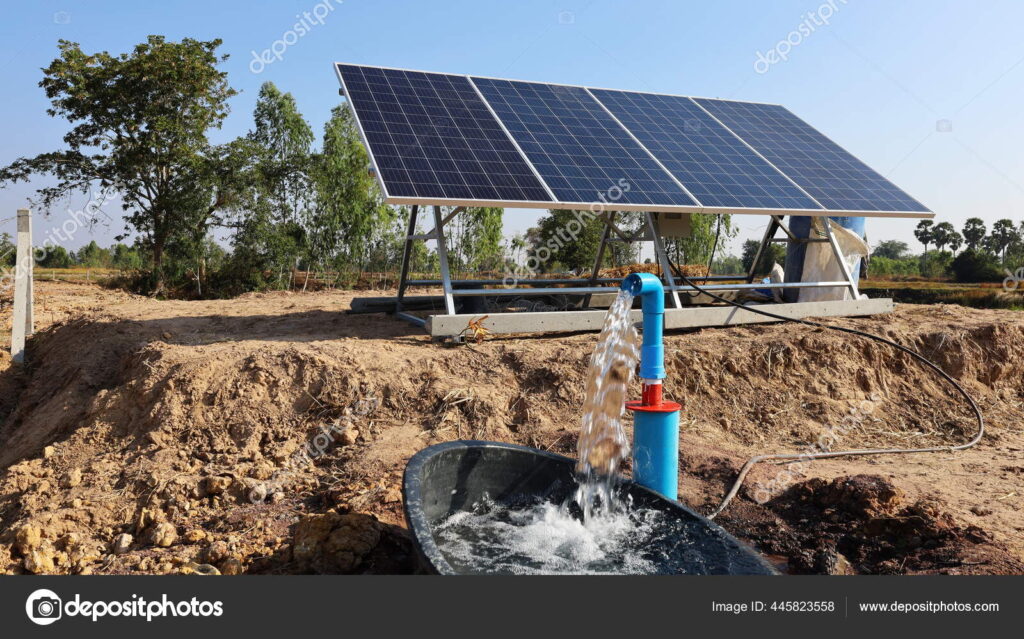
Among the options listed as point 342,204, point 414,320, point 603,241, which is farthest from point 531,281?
point 342,204

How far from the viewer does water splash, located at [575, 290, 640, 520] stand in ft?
13.5

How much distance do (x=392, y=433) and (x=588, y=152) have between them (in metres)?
4.78

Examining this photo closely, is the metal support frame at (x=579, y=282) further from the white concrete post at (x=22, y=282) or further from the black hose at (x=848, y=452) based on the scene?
the white concrete post at (x=22, y=282)

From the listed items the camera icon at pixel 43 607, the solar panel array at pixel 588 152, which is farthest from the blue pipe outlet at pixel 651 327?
the solar panel array at pixel 588 152

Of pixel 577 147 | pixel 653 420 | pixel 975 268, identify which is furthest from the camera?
pixel 975 268

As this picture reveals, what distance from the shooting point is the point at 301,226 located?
20.2 meters

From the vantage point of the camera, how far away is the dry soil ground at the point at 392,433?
412cm

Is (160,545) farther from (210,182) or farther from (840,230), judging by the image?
(210,182)

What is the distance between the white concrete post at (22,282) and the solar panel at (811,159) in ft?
35.4

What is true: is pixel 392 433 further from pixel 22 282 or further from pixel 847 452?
pixel 22 282

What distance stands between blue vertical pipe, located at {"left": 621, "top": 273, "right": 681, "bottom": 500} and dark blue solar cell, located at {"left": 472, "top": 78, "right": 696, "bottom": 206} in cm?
367

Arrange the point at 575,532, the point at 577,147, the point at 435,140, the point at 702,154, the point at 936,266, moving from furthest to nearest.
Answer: the point at 936,266 → the point at 702,154 → the point at 577,147 → the point at 435,140 → the point at 575,532

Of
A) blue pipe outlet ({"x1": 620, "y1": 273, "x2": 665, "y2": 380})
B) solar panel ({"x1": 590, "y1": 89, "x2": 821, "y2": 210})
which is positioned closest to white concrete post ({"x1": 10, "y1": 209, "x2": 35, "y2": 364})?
solar panel ({"x1": 590, "y1": 89, "x2": 821, "y2": 210})

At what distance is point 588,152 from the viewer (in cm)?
880
